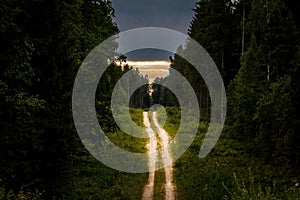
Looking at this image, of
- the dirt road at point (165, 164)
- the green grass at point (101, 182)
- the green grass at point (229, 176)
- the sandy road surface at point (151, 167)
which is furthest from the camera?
the dirt road at point (165, 164)

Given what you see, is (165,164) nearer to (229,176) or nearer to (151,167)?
(151,167)

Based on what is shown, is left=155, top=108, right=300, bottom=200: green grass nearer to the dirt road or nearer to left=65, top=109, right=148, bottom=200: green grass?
the dirt road

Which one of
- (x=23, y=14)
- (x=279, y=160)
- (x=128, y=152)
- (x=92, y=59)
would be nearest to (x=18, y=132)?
(x=23, y=14)

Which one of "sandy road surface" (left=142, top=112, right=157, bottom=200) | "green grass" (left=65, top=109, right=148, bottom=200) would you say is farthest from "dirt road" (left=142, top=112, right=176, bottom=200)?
"green grass" (left=65, top=109, right=148, bottom=200)

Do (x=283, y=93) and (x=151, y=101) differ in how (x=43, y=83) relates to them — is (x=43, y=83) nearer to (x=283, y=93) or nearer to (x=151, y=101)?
(x=283, y=93)

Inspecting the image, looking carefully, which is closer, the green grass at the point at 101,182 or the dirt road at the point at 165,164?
the green grass at the point at 101,182

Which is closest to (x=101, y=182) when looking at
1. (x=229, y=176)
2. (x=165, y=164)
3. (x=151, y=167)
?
(x=229, y=176)

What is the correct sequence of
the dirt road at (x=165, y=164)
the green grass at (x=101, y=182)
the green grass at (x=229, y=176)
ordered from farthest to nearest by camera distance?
the dirt road at (x=165, y=164), the green grass at (x=101, y=182), the green grass at (x=229, y=176)

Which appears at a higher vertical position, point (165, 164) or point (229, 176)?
point (229, 176)

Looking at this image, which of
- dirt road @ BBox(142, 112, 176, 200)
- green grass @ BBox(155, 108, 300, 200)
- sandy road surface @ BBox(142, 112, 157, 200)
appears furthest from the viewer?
dirt road @ BBox(142, 112, 176, 200)

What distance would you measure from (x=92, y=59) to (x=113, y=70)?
15.5ft

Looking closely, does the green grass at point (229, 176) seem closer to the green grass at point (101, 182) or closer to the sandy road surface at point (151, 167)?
the sandy road surface at point (151, 167)

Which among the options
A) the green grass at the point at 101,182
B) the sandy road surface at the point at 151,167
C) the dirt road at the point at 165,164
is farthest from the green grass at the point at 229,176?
the green grass at the point at 101,182

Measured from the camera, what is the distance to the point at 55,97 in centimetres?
1363
